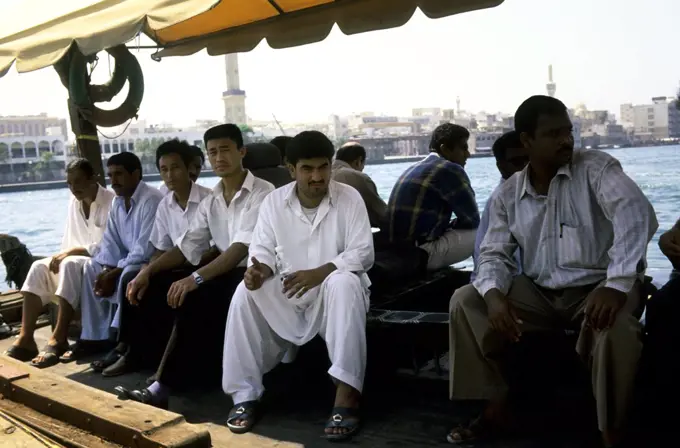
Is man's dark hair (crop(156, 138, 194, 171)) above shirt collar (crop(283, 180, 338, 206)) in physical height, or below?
above

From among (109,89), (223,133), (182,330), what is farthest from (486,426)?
(109,89)

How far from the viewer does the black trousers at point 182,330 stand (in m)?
3.10

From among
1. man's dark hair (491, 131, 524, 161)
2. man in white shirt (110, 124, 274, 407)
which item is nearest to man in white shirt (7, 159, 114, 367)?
man in white shirt (110, 124, 274, 407)

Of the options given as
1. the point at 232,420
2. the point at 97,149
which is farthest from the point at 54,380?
the point at 97,149

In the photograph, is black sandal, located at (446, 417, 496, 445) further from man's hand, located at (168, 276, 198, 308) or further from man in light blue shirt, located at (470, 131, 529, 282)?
man in light blue shirt, located at (470, 131, 529, 282)

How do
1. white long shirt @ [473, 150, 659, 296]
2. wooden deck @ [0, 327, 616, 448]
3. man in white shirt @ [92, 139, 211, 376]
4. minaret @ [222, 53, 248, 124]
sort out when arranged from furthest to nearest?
1. minaret @ [222, 53, 248, 124]
2. man in white shirt @ [92, 139, 211, 376]
3. wooden deck @ [0, 327, 616, 448]
4. white long shirt @ [473, 150, 659, 296]

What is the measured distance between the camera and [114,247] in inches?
158

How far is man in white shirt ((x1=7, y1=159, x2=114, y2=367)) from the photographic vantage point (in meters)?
4.06

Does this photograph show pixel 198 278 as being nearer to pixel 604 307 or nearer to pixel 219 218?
pixel 219 218

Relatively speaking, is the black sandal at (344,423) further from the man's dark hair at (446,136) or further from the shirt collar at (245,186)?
the man's dark hair at (446,136)

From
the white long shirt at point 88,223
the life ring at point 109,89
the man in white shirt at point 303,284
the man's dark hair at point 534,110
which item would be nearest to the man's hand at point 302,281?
the man in white shirt at point 303,284

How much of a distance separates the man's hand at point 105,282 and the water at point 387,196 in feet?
9.46

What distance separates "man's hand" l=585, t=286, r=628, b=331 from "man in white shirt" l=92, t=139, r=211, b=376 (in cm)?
219

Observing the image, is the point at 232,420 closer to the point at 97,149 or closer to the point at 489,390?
the point at 489,390
